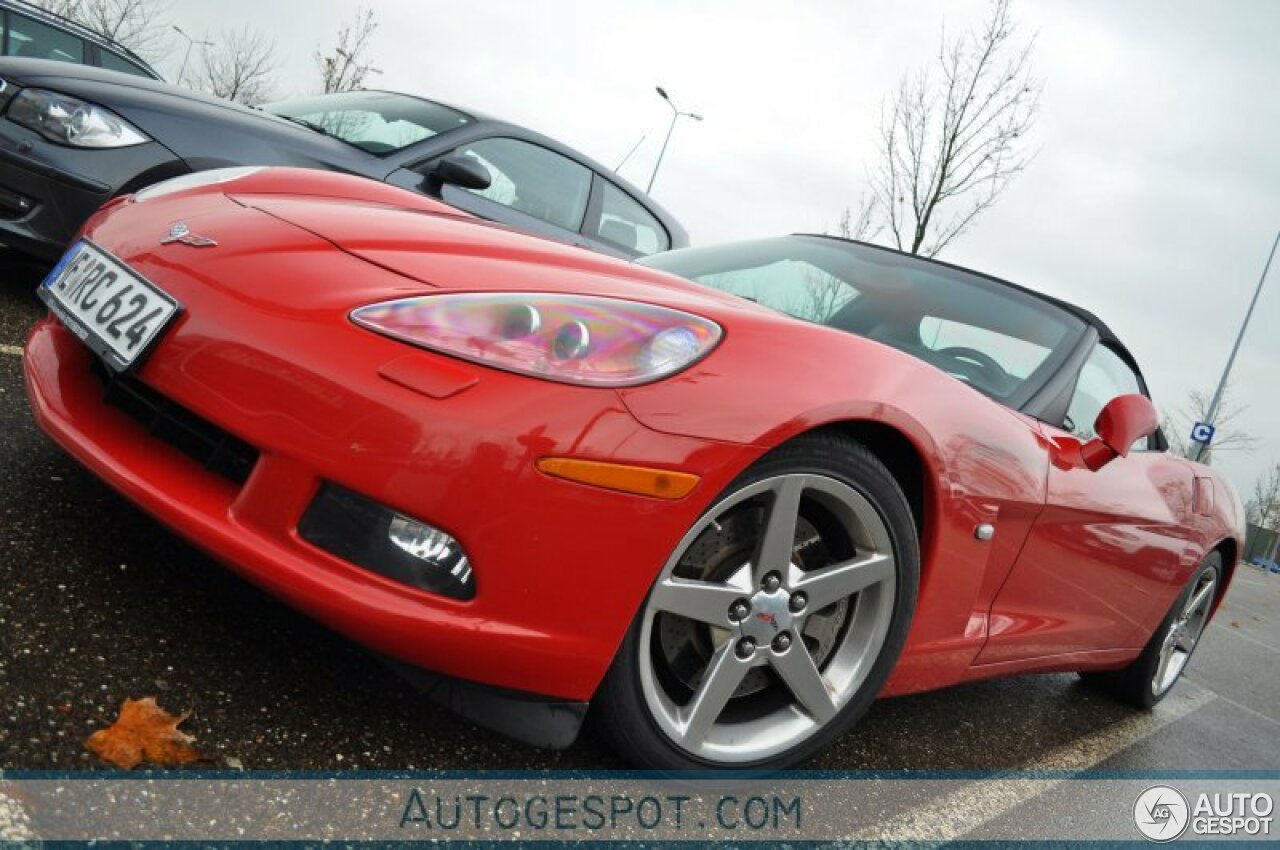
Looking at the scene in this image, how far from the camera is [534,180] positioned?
516cm

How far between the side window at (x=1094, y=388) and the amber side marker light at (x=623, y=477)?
153cm

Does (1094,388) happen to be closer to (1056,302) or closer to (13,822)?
(1056,302)

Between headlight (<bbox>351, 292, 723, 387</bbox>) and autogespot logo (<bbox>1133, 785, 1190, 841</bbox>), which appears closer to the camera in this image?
headlight (<bbox>351, 292, 723, 387</bbox>)

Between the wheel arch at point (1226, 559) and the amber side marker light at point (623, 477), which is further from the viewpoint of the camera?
the wheel arch at point (1226, 559)

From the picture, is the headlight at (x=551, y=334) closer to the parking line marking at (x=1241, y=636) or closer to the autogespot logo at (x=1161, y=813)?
the autogespot logo at (x=1161, y=813)

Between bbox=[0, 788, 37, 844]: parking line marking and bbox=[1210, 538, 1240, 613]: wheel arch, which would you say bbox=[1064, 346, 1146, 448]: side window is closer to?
bbox=[1210, 538, 1240, 613]: wheel arch

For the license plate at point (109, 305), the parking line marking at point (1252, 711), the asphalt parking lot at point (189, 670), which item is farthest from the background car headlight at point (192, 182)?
the parking line marking at point (1252, 711)

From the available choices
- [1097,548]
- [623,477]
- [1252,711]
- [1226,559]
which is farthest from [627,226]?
[623,477]

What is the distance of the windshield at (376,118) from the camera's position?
185 inches

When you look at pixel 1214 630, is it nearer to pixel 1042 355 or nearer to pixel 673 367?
pixel 1042 355

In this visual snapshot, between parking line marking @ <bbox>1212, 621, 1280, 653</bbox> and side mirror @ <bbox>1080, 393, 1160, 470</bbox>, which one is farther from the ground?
side mirror @ <bbox>1080, 393, 1160, 470</bbox>

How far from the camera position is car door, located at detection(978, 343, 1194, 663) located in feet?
8.43

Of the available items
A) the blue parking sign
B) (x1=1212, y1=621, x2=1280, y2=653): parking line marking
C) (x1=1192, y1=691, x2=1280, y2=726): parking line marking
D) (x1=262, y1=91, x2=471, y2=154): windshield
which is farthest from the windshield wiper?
the blue parking sign

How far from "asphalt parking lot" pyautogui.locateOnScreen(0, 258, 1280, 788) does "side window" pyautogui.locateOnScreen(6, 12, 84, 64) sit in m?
4.57
